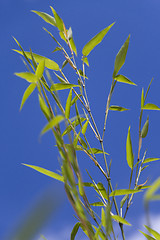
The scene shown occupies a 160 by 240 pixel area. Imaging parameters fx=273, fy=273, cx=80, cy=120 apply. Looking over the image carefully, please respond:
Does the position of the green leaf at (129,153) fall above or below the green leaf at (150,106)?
below

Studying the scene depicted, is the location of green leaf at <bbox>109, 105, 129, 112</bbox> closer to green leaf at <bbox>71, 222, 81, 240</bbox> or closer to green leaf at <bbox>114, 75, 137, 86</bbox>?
green leaf at <bbox>114, 75, 137, 86</bbox>

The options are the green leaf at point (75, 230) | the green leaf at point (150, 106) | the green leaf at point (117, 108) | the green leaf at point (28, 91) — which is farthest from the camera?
the green leaf at point (117, 108)

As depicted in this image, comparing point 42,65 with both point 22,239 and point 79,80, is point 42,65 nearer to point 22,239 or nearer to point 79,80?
point 79,80

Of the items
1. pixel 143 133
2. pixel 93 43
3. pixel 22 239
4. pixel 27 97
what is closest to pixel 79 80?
pixel 93 43

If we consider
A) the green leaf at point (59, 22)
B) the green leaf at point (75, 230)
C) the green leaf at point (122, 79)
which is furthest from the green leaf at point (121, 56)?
the green leaf at point (75, 230)

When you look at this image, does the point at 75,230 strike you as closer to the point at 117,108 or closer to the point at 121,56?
the point at 117,108

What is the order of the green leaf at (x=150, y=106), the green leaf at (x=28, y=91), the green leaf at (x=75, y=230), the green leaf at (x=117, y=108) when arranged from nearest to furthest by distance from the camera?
the green leaf at (x=28, y=91) < the green leaf at (x=75, y=230) < the green leaf at (x=150, y=106) < the green leaf at (x=117, y=108)

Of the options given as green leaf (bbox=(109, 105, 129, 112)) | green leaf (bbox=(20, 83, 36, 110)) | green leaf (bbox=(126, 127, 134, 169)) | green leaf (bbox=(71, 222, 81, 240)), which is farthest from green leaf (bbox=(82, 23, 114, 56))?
green leaf (bbox=(71, 222, 81, 240))

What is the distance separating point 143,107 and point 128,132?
0.10 meters

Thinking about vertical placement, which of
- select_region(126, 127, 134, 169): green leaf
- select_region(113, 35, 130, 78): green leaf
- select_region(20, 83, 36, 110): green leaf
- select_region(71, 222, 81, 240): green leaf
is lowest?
select_region(71, 222, 81, 240): green leaf

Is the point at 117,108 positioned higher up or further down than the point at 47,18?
further down

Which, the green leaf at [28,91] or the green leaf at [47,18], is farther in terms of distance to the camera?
the green leaf at [47,18]

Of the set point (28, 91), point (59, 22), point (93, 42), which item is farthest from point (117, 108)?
point (28, 91)

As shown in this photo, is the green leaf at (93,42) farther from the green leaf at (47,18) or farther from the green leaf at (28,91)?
the green leaf at (28,91)
